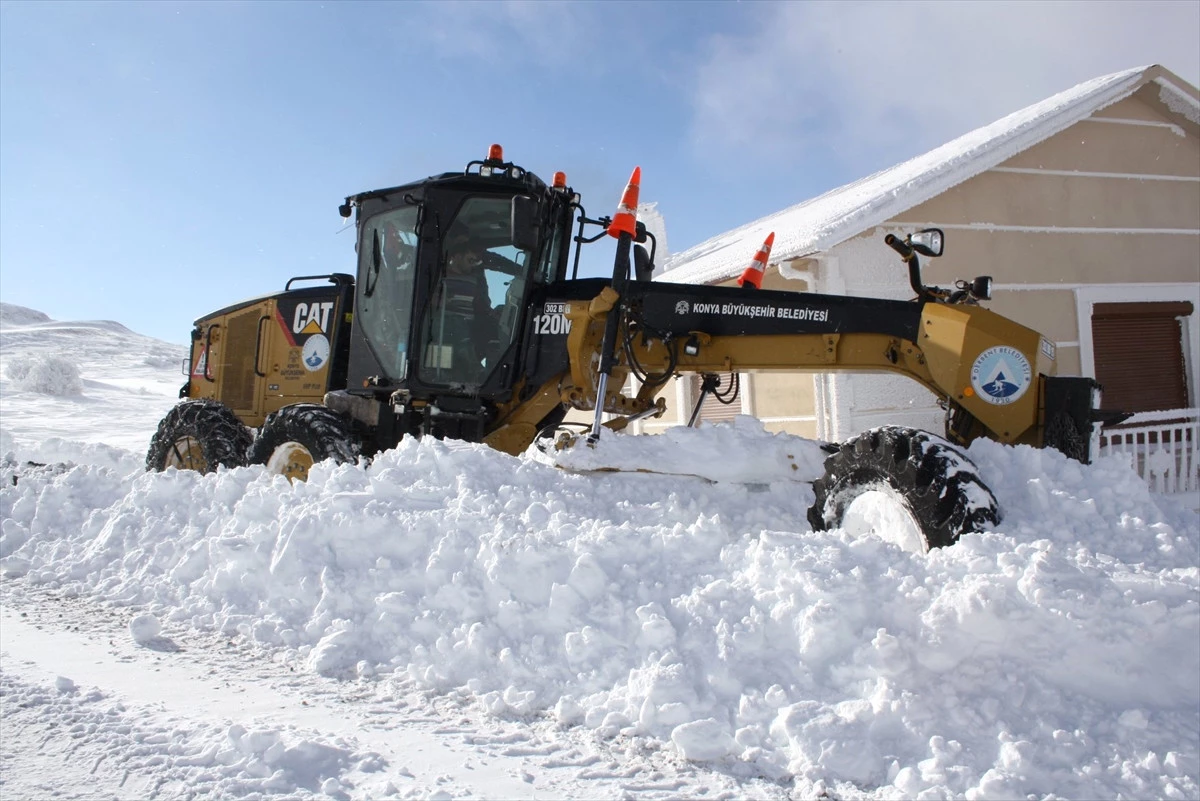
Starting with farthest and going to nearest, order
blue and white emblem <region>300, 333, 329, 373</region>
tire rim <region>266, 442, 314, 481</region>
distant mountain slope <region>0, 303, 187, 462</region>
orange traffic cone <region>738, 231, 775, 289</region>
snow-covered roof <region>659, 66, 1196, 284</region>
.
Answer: distant mountain slope <region>0, 303, 187, 462</region> < snow-covered roof <region>659, 66, 1196, 284</region> < blue and white emblem <region>300, 333, 329, 373</region> < tire rim <region>266, 442, 314, 481</region> < orange traffic cone <region>738, 231, 775, 289</region>

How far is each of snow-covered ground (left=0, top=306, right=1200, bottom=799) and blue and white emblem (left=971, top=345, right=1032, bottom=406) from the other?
18.3 inches

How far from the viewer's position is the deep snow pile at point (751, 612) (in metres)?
2.59

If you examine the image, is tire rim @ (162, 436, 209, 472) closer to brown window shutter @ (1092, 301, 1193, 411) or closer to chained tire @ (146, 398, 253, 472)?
chained tire @ (146, 398, 253, 472)

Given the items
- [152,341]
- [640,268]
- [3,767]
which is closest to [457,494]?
[640,268]

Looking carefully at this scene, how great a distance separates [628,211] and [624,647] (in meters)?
2.66

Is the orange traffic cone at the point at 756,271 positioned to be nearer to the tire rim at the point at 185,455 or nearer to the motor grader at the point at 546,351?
the motor grader at the point at 546,351

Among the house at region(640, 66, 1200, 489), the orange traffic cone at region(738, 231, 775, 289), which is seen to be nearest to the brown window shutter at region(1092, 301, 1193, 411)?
the house at region(640, 66, 1200, 489)

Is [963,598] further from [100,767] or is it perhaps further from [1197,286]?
[1197,286]

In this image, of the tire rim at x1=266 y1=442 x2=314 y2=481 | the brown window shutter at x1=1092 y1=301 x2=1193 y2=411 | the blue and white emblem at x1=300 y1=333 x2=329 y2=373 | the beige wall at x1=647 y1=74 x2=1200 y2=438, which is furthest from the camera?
the brown window shutter at x1=1092 y1=301 x2=1193 y2=411

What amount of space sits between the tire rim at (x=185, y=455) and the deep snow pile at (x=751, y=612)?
279 centimetres

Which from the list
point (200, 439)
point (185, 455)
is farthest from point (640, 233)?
point (185, 455)

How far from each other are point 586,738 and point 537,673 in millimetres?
414

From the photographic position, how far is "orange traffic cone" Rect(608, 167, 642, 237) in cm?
494

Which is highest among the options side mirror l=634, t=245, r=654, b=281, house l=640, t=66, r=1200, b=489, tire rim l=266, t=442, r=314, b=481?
house l=640, t=66, r=1200, b=489
